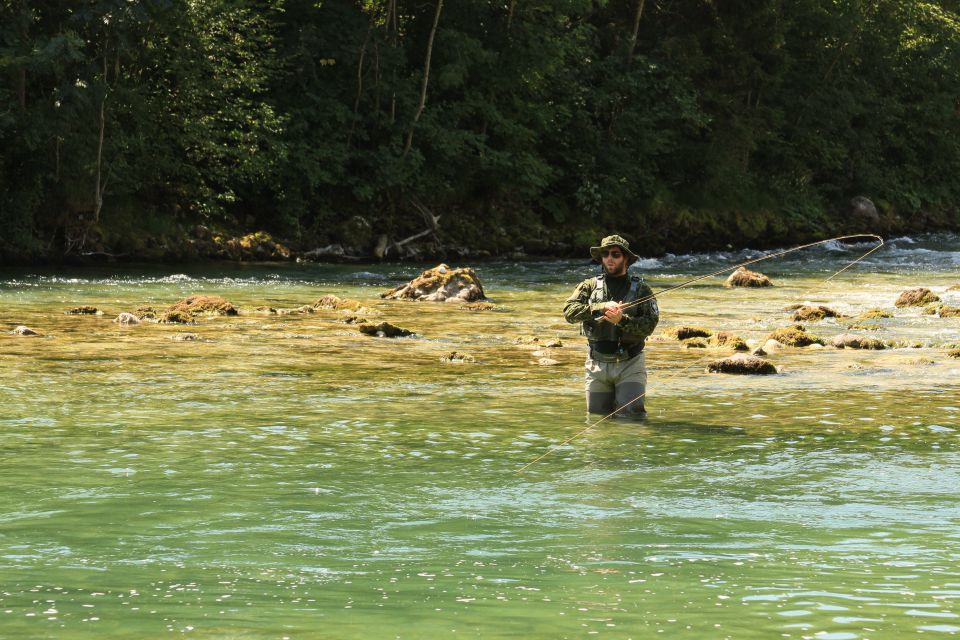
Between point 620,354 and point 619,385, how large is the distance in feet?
0.89

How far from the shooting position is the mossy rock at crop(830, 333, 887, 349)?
15.2 metres

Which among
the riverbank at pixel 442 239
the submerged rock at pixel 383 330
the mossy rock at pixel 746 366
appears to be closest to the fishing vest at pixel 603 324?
the mossy rock at pixel 746 366

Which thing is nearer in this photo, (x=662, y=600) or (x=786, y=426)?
(x=662, y=600)

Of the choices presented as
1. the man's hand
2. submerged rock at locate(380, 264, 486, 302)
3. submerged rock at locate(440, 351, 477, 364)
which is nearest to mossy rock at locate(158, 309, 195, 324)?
submerged rock at locate(440, 351, 477, 364)

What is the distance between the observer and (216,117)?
95.8 ft

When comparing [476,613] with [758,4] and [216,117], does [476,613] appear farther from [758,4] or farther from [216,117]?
[758,4]

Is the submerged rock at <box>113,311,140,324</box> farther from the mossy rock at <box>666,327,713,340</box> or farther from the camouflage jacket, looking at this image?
the camouflage jacket

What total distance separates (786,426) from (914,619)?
16.8 ft

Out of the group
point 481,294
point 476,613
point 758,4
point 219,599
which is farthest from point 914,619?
point 758,4

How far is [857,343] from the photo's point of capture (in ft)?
49.9

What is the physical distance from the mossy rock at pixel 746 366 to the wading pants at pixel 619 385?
9.92ft

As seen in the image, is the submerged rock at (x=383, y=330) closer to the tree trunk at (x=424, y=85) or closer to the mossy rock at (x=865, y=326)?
the mossy rock at (x=865, y=326)

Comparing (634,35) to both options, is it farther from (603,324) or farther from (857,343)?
(603,324)

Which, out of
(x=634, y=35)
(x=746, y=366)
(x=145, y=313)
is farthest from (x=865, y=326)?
(x=634, y=35)
